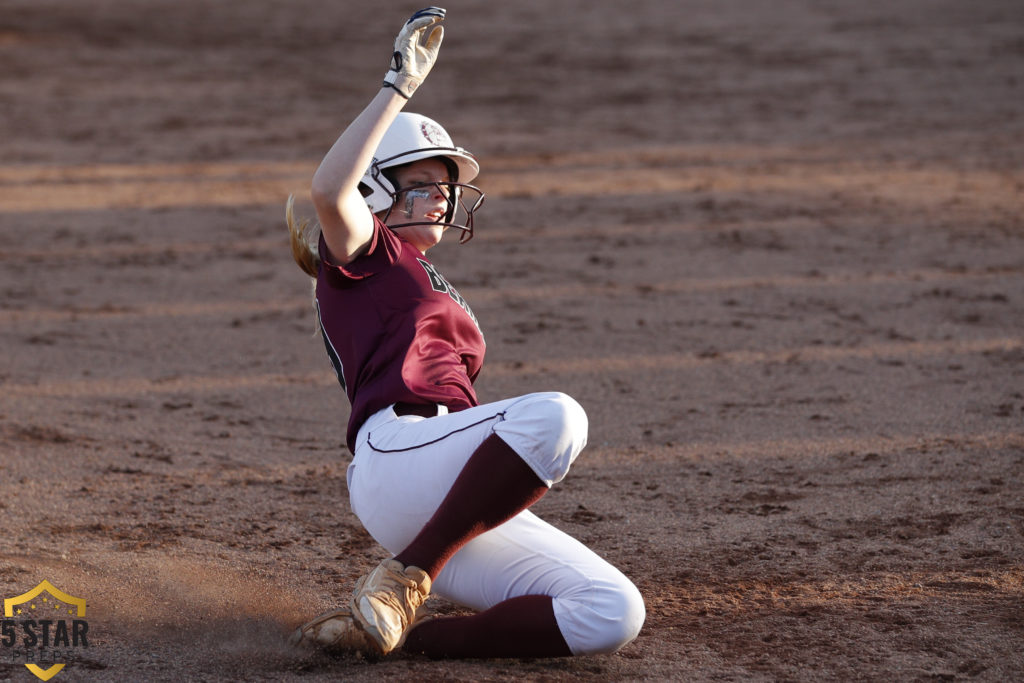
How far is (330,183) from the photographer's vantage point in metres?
2.47

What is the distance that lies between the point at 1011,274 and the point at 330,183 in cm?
495

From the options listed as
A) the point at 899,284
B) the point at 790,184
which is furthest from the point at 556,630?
the point at 790,184

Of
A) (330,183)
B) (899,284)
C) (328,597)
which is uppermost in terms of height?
(330,183)

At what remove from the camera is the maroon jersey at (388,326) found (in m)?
2.72

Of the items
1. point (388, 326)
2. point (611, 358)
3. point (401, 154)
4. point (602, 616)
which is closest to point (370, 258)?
point (388, 326)

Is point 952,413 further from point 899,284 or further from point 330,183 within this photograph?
point 330,183

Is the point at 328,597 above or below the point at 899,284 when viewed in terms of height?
below

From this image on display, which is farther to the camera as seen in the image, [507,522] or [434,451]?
[507,522]

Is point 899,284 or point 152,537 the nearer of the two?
point 152,537

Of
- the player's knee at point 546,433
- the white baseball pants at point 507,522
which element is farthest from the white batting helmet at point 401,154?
the player's knee at point 546,433

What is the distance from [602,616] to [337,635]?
566 millimetres

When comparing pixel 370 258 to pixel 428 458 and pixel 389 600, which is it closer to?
pixel 428 458

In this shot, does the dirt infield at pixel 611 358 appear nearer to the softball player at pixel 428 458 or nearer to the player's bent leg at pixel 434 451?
the softball player at pixel 428 458

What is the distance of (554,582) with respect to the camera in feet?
8.62
